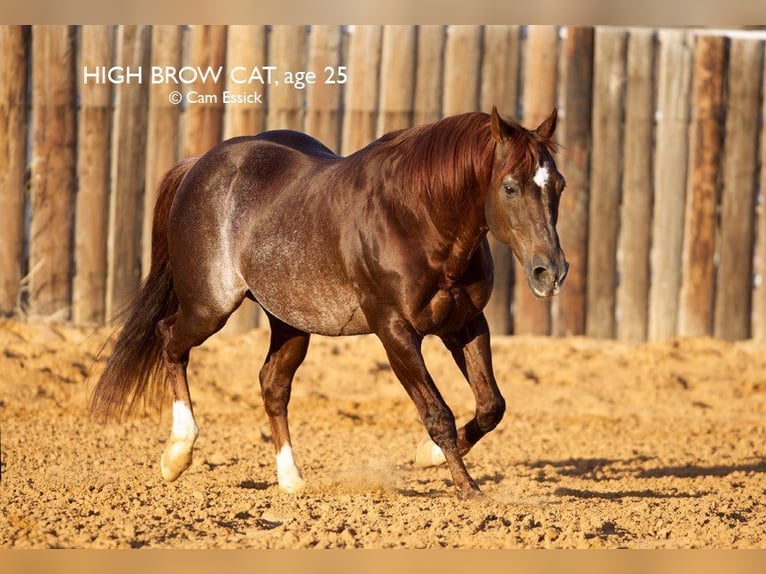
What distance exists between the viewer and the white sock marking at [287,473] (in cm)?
608

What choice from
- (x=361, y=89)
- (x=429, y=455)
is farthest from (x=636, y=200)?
(x=429, y=455)

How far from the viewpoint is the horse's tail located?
6.75 meters

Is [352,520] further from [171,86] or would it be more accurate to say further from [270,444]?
[171,86]

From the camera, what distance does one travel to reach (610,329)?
1016cm

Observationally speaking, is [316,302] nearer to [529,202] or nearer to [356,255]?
[356,255]

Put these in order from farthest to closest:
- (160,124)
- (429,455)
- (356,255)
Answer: (160,124) < (429,455) < (356,255)

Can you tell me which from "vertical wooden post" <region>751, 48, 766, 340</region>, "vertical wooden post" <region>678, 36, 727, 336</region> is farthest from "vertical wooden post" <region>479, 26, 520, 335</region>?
"vertical wooden post" <region>751, 48, 766, 340</region>

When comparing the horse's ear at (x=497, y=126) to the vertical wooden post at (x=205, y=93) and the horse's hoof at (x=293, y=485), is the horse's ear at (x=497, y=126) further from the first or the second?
the vertical wooden post at (x=205, y=93)

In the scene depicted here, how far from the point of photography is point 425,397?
211 inches

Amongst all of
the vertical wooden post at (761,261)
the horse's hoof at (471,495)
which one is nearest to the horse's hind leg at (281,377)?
the horse's hoof at (471,495)

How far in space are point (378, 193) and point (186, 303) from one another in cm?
160

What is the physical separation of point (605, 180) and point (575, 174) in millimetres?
276

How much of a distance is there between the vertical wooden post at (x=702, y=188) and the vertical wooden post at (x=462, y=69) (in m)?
1.98

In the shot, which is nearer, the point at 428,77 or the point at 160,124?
the point at 160,124
